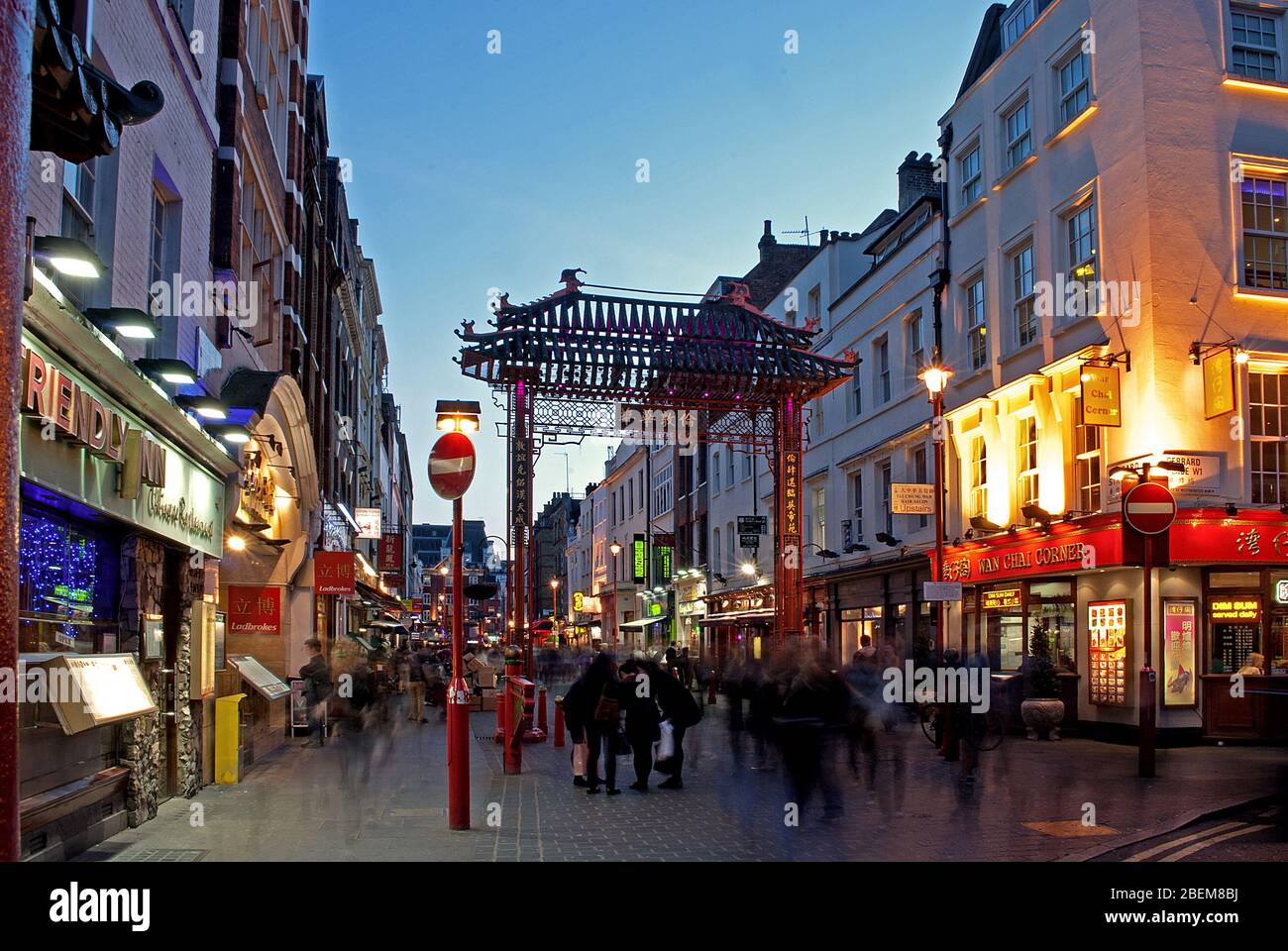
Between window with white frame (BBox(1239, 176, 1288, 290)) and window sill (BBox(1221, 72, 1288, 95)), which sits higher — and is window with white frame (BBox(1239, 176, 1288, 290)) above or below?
below

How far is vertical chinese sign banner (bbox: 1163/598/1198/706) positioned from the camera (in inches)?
→ 706

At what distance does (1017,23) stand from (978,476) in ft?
31.5

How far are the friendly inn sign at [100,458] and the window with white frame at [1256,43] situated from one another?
18.2 m

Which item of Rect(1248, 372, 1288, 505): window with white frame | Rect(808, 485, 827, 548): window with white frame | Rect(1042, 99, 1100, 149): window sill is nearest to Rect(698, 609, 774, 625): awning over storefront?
Rect(808, 485, 827, 548): window with white frame

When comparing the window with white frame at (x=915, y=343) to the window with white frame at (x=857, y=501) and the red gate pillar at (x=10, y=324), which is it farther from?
the red gate pillar at (x=10, y=324)

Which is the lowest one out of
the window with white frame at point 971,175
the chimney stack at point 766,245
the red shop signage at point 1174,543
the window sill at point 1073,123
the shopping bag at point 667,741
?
the shopping bag at point 667,741

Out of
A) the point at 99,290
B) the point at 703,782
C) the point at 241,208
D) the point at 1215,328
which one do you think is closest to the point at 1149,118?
the point at 1215,328

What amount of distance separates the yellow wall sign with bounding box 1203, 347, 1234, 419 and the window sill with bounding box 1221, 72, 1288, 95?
4.76 metres

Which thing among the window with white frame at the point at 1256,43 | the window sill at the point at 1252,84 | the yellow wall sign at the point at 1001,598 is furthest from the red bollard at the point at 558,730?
the window with white frame at the point at 1256,43

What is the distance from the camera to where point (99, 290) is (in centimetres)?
1027

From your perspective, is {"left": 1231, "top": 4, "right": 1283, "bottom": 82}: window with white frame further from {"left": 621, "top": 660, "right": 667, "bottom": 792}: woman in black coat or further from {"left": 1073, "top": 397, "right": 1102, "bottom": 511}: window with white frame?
{"left": 621, "top": 660, "right": 667, "bottom": 792}: woman in black coat

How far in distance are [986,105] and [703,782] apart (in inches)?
660

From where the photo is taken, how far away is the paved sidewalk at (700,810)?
31.8 ft

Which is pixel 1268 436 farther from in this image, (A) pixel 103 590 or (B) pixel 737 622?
(B) pixel 737 622
